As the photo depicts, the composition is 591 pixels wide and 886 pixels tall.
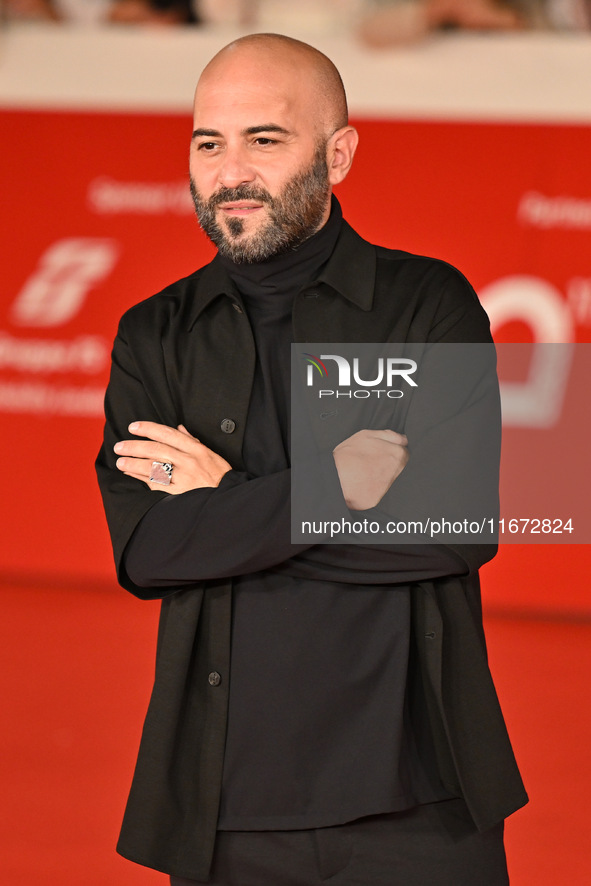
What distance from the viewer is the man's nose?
4.71 ft

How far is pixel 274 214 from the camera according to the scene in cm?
147

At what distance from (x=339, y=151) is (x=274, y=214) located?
169 millimetres

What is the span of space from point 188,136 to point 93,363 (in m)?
1.18

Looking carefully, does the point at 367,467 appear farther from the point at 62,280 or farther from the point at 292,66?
the point at 62,280

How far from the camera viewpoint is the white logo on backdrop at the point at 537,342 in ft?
14.8

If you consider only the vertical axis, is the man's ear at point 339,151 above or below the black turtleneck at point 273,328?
above

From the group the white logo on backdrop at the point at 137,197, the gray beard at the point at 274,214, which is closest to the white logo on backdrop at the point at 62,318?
the white logo on backdrop at the point at 137,197

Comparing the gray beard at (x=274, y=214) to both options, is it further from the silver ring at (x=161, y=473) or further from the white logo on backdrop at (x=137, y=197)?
the white logo on backdrop at (x=137, y=197)

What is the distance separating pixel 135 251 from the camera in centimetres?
494

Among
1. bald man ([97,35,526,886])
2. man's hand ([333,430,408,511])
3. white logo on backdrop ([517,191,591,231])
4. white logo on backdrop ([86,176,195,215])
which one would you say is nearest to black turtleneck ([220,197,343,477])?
bald man ([97,35,526,886])

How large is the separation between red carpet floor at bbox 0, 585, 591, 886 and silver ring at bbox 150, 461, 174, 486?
5.52 ft

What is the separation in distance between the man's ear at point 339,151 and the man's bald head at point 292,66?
1cm

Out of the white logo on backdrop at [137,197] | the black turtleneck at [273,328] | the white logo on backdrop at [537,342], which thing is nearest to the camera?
the black turtleneck at [273,328]

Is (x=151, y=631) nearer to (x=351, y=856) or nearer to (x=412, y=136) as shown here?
(x=412, y=136)
